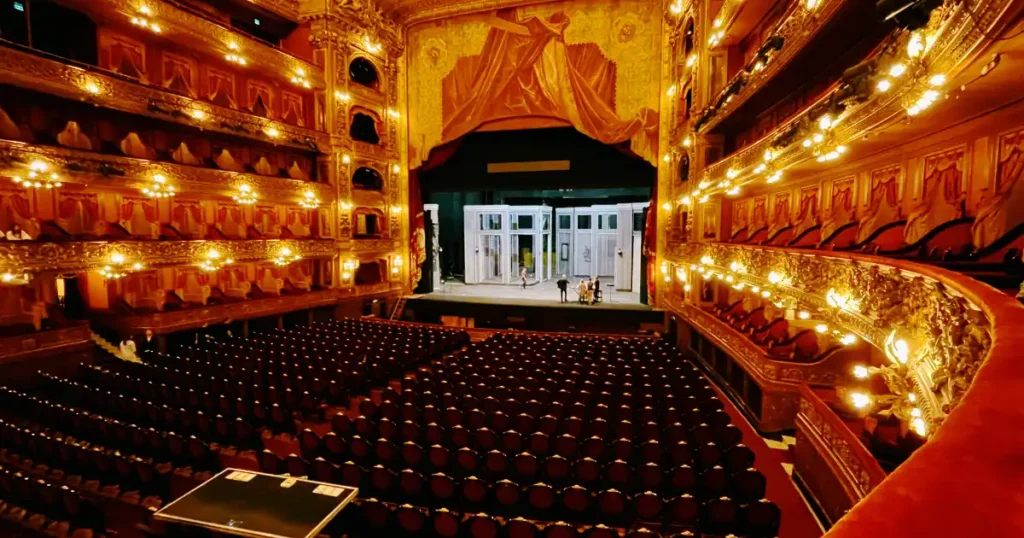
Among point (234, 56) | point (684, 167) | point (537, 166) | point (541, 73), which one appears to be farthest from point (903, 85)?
point (234, 56)

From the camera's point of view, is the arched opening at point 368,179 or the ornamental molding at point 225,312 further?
the arched opening at point 368,179

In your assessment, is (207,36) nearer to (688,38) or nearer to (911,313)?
(688,38)

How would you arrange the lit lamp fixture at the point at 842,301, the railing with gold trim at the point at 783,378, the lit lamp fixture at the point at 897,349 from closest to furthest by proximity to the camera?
the lit lamp fixture at the point at 897,349
the lit lamp fixture at the point at 842,301
the railing with gold trim at the point at 783,378

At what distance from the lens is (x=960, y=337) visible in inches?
120

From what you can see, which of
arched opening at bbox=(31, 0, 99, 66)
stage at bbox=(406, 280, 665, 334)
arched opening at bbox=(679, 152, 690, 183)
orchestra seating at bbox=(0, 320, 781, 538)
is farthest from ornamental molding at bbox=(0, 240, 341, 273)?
arched opening at bbox=(679, 152, 690, 183)

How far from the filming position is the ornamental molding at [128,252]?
10.7m

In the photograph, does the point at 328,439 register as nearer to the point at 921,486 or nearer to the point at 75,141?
the point at 921,486

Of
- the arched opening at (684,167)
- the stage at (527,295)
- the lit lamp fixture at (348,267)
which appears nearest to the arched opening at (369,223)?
the lit lamp fixture at (348,267)

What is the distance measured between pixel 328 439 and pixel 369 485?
1109 mm

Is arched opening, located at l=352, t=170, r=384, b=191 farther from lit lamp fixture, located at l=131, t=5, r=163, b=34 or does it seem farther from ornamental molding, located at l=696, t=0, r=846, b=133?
ornamental molding, located at l=696, t=0, r=846, b=133

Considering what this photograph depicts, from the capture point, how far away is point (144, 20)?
44.2 ft

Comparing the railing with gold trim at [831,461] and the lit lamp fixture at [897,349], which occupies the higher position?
the lit lamp fixture at [897,349]

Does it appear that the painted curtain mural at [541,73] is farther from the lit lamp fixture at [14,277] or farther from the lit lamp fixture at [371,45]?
the lit lamp fixture at [14,277]

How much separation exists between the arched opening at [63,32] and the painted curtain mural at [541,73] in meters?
10.6
